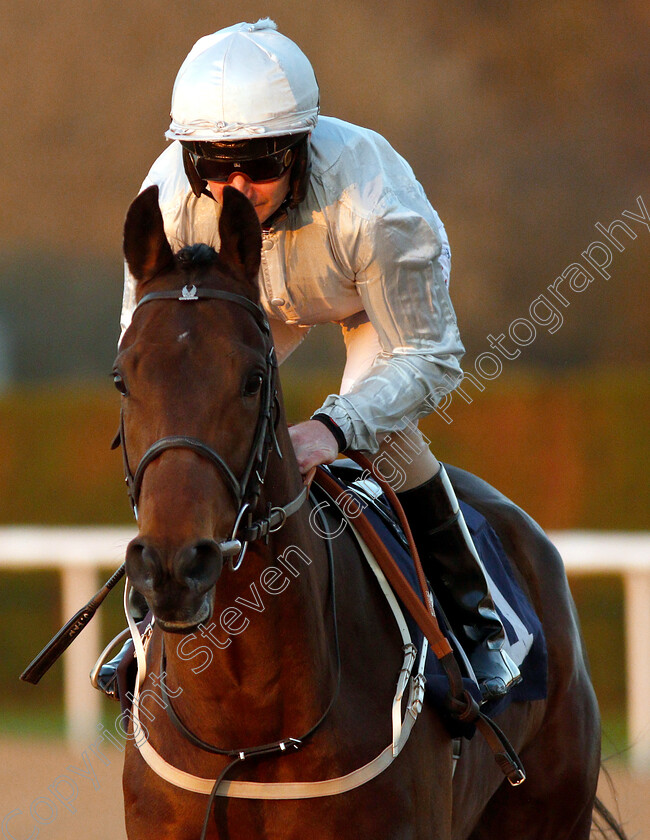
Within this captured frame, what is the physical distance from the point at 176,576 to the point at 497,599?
160 centimetres

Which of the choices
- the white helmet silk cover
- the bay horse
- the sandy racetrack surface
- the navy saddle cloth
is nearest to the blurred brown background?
the sandy racetrack surface

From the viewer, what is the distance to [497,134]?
14.3 metres

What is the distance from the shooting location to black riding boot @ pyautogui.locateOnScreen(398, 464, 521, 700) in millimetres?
3293

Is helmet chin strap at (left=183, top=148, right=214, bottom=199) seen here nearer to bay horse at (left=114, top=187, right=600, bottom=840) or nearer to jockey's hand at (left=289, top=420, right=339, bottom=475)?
bay horse at (left=114, top=187, right=600, bottom=840)

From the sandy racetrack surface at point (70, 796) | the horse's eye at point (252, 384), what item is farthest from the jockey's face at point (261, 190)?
the sandy racetrack surface at point (70, 796)

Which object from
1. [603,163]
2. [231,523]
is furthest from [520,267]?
[231,523]

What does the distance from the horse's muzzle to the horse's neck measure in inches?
10.7

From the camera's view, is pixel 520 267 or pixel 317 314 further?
pixel 520 267

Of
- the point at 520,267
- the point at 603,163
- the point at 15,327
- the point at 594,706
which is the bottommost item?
the point at 15,327

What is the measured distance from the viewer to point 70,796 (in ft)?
18.5

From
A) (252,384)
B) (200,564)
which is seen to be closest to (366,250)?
(252,384)

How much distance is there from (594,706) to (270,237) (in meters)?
2.01

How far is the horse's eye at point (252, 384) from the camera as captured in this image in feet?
7.50

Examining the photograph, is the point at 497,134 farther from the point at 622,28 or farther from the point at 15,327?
the point at 15,327
